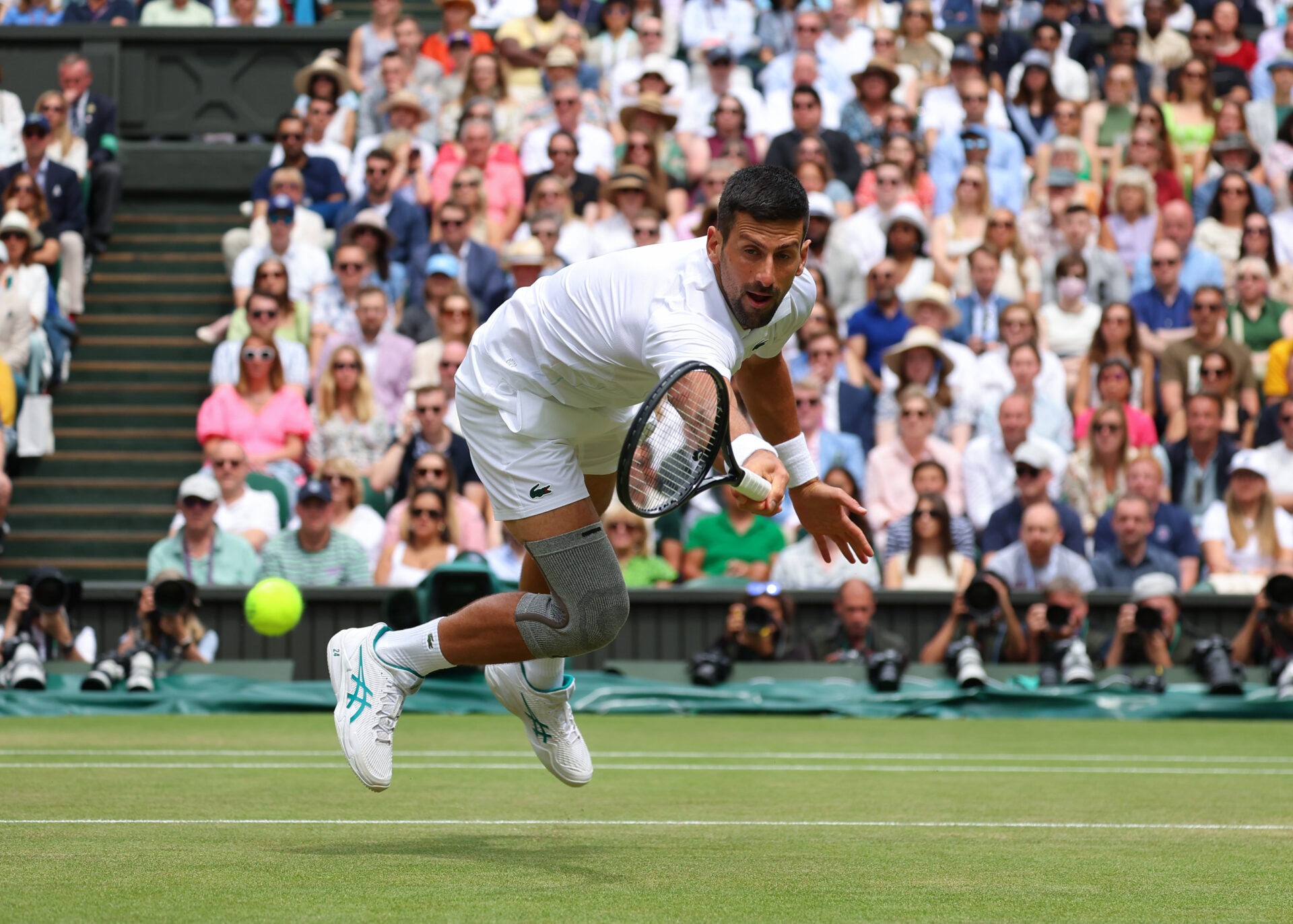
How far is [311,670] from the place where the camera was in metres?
12.3

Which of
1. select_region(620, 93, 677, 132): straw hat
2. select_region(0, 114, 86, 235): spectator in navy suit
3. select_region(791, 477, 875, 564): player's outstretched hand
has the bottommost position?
select_region(791, 477, 875, 564): player's outstretched hand

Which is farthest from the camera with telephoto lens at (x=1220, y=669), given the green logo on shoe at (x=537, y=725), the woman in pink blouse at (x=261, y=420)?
the woman in pink blouse at (x=261, y=420)

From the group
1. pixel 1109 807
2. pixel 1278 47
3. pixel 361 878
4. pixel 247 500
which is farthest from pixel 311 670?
pixel 1278 47

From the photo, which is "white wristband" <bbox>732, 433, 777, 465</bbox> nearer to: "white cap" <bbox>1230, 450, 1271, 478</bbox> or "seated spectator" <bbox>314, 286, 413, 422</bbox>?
"white cap" <bbox>1230, 450, 1271, 478</bbox>

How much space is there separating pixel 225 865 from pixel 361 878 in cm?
45

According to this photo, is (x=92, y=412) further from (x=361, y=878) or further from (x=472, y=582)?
(x=361, y=878)

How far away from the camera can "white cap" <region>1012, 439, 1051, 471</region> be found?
494 inches

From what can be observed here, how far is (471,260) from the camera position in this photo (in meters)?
15.0

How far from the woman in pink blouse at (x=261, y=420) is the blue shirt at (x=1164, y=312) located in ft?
22.2

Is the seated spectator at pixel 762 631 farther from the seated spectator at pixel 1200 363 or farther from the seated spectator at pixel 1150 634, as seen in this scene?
the seated spectator at pixel 1200 363

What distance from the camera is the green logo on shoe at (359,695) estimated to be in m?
5.86

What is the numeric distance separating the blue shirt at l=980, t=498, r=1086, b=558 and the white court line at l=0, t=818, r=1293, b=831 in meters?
6.45

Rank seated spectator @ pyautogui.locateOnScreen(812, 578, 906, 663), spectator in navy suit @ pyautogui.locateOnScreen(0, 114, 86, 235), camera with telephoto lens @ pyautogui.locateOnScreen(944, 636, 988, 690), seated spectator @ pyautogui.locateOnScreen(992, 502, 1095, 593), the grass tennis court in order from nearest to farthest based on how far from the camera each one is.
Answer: the grass tennis court < camera with telephoto lens @ pyautogui.locateOnScreen(944, 636, 988, 690) < seated spectator @ pyautogui.locateOnScreen(812, 578, 906, 663) < seated spectator @ pyautogui.locateOnScreen(992, 502, 1095, 593) < spectator in navy suit @ pyautogui.locateOnScreen(0, 114, 86, 235)

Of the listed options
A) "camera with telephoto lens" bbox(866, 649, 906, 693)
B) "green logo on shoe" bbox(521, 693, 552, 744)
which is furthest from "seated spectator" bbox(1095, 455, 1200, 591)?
"green logo on shoe" bbox(521, 693, 552, 744)
